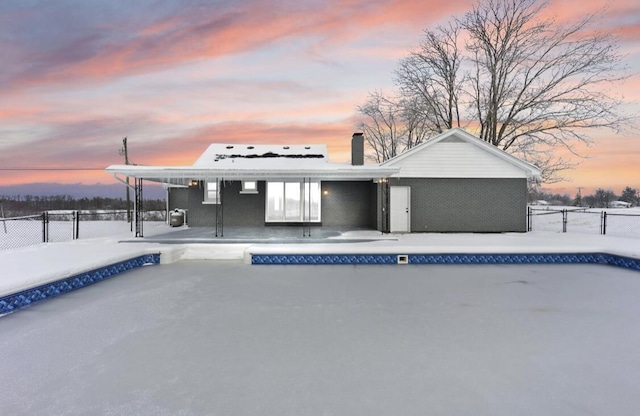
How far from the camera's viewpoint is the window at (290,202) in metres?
15.5

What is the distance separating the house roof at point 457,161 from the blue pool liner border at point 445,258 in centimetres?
516

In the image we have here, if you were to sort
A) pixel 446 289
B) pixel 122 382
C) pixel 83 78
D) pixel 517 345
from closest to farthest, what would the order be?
pixel 122 382, pixel 517 345, pixel 446 289, pixel 83 78

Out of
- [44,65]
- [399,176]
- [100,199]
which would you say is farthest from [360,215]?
[100,199]

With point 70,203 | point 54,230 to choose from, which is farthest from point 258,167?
point 70,203

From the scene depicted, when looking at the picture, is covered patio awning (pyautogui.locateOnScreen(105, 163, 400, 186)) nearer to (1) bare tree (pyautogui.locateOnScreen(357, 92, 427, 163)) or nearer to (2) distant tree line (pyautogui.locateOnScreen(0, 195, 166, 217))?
(1) bare tree (pyautogui.locateOnScreen(357, 92, 427, 163))

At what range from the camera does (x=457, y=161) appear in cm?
1359

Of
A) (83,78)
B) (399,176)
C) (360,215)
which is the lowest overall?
(360,215)

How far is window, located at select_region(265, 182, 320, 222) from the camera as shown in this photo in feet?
50.9

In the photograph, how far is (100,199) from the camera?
44156mm

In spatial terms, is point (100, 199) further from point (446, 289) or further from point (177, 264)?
point (446, 289)

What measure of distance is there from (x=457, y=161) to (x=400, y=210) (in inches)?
120

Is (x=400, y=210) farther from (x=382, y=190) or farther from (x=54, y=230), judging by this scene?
(x=54, y=230)

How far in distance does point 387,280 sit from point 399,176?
23.2 ft

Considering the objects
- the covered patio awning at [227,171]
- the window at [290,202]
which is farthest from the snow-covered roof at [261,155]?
the covered patio awning at [227,171]
